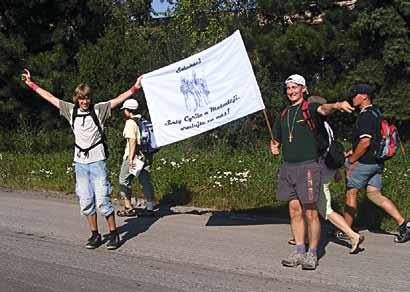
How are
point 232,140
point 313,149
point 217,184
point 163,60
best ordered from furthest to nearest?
point 163,60
point 232,140
point 217,184
point 313,149

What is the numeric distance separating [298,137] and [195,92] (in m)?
2.01

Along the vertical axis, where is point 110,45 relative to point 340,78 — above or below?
above

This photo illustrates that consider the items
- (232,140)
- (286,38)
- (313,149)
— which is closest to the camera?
(313,149)

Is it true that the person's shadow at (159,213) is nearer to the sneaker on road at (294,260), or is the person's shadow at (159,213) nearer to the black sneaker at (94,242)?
the black sneaker at (94,242)

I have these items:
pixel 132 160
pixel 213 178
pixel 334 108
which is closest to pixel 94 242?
pixel 132 160

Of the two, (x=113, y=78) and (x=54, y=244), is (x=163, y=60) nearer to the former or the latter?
(x=113, y=78)

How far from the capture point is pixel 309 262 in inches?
278

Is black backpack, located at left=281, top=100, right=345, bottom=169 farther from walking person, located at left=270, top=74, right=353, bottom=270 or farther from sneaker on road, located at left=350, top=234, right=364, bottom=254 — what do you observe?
sneaker on road, located at left=350, top=234, right=364, bottom=254

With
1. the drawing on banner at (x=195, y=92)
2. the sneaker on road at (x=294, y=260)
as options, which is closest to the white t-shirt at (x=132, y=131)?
the drawing on banner at (x=195, y=92)

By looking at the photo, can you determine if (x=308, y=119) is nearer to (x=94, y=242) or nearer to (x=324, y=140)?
(x=324, y=140)

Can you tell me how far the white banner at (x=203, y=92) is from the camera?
8594mm

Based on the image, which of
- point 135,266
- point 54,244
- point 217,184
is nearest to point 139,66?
point 217,184

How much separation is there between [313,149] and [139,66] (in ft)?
39.1

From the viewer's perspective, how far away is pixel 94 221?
832 cm
